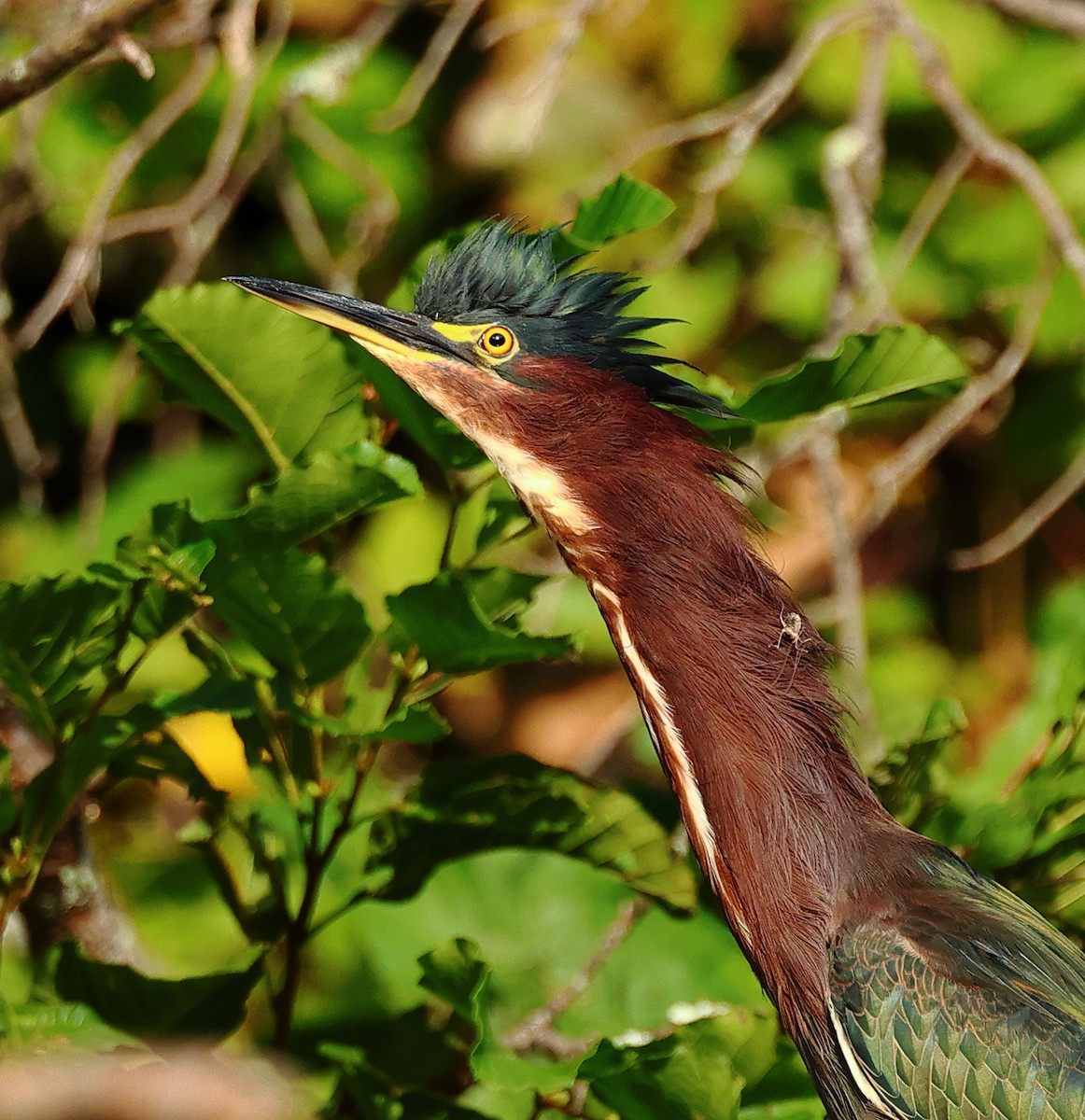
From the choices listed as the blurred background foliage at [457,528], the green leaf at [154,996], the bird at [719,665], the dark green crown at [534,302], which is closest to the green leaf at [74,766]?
the blurred background foliage at [457,528]

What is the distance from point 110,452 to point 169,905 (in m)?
1.60

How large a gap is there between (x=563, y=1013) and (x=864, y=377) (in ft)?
3.33

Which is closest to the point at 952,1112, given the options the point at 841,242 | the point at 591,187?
the point at 841,242

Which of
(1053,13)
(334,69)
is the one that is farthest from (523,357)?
(1053,13)

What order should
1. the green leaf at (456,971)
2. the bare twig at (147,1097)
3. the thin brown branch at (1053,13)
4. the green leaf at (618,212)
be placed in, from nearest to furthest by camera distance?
the bare twig at (147,1097) → the green leaf at (456,971) → the green leaf at (618,212) → the thin brown branch at (1053,13)

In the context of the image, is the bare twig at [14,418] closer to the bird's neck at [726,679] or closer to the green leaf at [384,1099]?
the bird's neck at [726,679]

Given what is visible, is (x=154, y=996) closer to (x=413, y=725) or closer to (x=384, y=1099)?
(x=384, y=1099)

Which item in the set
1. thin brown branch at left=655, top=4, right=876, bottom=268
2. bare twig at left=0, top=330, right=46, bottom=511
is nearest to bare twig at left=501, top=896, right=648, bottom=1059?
thin brown branch at left=655, top=4, right=876, bottom=268

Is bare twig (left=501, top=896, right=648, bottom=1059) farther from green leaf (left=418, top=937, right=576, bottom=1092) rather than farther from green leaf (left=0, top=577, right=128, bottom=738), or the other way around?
green leaf (left=0, top=577, right=128, bottom=738)

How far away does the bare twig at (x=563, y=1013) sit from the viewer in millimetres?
1919

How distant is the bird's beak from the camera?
166 cm

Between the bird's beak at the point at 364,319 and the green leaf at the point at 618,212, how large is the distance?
0.21 meters

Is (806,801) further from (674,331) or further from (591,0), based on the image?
(674,331)

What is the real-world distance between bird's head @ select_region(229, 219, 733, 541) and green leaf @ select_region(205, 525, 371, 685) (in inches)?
12.4
